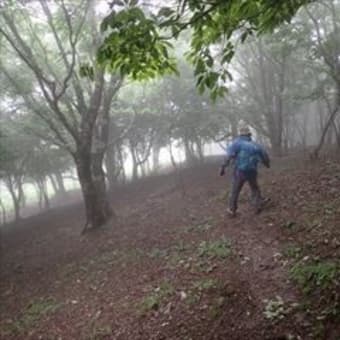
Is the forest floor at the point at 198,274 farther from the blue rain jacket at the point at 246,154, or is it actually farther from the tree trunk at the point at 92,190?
the blue rain jacket at the point at 246,154

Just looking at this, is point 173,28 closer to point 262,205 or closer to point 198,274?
point 198,274

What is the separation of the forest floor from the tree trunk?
0.50 metres

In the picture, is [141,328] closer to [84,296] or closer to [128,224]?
[84,296]

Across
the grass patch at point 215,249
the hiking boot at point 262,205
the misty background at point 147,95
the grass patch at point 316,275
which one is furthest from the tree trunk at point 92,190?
the grass patch at point 316,275

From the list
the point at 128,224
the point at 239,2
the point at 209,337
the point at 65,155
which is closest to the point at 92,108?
the point at 128,224

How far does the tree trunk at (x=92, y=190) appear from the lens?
45.6 feet

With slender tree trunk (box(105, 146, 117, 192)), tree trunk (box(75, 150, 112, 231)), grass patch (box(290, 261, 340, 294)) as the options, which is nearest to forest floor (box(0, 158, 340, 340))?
grass patch (box(290, 261, 340, 294))

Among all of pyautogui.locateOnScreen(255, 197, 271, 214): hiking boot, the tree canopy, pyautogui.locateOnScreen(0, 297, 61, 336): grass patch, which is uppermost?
the tree canopy

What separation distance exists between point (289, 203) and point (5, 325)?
22.2ft

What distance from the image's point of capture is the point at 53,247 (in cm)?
1447

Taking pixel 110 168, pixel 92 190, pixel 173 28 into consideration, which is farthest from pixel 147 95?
pixel 173 28

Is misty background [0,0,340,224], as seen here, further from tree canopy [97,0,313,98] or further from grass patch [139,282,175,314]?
tree canopy [97,0,313,98]

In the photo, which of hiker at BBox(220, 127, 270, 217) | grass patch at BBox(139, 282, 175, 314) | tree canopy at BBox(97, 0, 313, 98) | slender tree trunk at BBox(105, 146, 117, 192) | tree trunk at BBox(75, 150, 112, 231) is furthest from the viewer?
slender tree trunk at BBox(105, 146, 117, 192)

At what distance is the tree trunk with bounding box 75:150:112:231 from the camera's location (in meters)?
13.9
